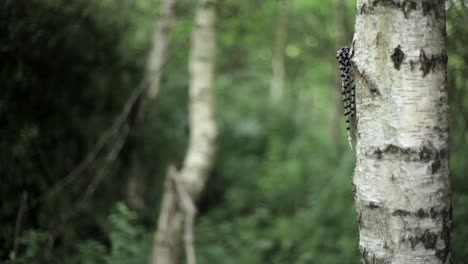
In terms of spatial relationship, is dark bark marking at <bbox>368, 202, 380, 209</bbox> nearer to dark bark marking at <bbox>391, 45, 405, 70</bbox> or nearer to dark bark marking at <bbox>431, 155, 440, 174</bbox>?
dark bark marking at <bbox>431, 155, 440, 174</bbox>

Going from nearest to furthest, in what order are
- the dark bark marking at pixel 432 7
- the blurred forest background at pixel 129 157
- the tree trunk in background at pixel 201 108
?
the dark bark marking at pixel 432 7 → the blurred forest background at pixel 129 157 → the tree trunk in background at pixel 201 108

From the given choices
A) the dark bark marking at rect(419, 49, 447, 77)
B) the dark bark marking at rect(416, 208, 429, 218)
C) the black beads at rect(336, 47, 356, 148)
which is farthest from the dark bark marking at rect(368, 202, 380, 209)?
the dark bark marking at rect(419, 49, 447, 77)

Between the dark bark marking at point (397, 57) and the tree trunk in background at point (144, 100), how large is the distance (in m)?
4.48

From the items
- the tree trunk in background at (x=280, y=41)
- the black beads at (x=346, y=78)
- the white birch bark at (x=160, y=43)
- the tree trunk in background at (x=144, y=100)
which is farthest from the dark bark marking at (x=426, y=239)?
the tree trunk in background at (x=280, y=41)

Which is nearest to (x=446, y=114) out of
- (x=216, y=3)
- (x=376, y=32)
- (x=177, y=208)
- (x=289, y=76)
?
(x=376, y=32)

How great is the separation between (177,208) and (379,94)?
10.5 ft

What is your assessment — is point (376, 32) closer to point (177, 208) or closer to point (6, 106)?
point (177, 208)

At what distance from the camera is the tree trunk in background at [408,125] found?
1.39 metres

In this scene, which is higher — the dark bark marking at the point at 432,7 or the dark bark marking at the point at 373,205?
the dark bark marking at the point at 432,7

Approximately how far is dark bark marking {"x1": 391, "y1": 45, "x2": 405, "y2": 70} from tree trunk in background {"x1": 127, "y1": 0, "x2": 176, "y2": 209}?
176 inches

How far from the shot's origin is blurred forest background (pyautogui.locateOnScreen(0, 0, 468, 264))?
13.7ft

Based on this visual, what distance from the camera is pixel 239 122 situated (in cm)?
927

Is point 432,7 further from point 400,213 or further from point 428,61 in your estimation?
point 400,213

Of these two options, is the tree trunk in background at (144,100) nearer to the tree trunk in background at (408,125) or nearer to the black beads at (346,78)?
the black beads at (346,78)
